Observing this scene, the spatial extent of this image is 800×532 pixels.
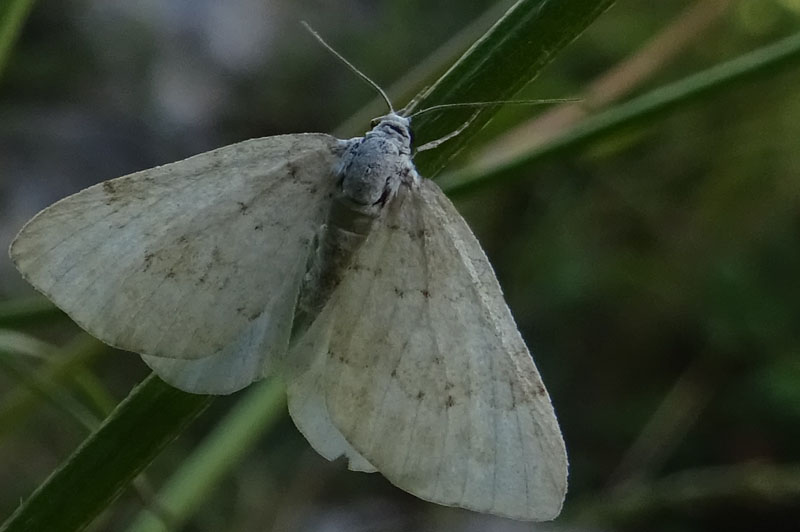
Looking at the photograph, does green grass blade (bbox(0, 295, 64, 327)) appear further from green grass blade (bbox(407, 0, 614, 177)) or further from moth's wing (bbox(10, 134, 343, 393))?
green grass blade (bbox(407, 0, 614, 177))

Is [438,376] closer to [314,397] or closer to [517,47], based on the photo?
[314,397]

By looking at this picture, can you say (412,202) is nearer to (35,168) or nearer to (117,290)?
(117,290)

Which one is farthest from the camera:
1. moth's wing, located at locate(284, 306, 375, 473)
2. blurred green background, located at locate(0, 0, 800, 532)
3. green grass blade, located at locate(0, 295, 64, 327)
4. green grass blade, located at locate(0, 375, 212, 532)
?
blurred green background, located at locate(0, 0, 800, 532)

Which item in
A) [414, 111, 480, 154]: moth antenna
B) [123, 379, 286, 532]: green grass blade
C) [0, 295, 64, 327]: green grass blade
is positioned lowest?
[123, 379, 286, 532]: green grass blade

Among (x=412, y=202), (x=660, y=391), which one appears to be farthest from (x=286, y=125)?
(x=412, y=202)

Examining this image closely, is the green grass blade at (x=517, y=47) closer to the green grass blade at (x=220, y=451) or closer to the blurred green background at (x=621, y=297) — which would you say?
the green grass blade at (x=220, y=451)

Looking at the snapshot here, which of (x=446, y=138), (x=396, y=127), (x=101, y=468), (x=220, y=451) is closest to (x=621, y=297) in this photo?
(x=220, y=451)

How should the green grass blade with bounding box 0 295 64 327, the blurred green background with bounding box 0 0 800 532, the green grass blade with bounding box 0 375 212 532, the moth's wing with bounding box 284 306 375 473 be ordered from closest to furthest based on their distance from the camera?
the green grass blade with bounding box 0 375 212 532
the moth's wing with bounding box 284 306 375 473
the green grass blade with bounding box 0 295 64 327
the blurred green background with bounding box 0 0 800 532

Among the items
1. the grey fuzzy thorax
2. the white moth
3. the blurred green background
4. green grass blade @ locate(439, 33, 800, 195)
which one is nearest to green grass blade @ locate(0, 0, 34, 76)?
the white moth

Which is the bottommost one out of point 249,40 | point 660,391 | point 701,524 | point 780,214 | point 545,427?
point 701,524
